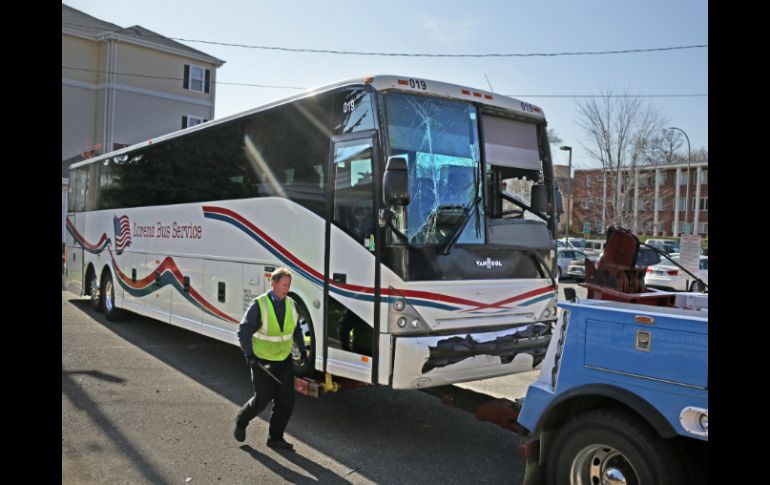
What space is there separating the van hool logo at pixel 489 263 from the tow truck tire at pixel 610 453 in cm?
235

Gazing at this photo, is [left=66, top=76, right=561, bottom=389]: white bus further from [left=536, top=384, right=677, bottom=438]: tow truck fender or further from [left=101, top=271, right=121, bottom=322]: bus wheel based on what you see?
[left=101, top=271, right=121, bottom=322]: bus wheel

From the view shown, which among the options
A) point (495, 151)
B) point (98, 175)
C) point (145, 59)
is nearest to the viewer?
point (495, 151)

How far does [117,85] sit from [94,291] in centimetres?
2352

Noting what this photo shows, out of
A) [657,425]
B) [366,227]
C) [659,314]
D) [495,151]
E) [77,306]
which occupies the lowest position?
[77,306]

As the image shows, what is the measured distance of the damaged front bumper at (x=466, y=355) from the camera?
5.62 m

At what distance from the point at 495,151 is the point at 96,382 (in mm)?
5637

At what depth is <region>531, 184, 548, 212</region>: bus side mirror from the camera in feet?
22.6

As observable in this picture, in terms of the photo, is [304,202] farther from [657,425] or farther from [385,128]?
[657,425]

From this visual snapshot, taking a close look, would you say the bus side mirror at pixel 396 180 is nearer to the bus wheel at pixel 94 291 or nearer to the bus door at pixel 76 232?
the bus wheel at pixel 94 291

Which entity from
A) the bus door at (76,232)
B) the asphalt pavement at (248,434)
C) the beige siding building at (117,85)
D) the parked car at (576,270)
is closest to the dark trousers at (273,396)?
the asphalt pavement at (248,434)

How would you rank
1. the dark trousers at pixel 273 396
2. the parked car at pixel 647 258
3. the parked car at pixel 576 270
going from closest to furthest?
the dark trousers at pixel 273 396
the parked car at pixel 647 258
the parked car at pixel 576 270

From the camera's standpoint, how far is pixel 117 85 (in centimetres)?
3366

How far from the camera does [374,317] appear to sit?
5.77 metres
